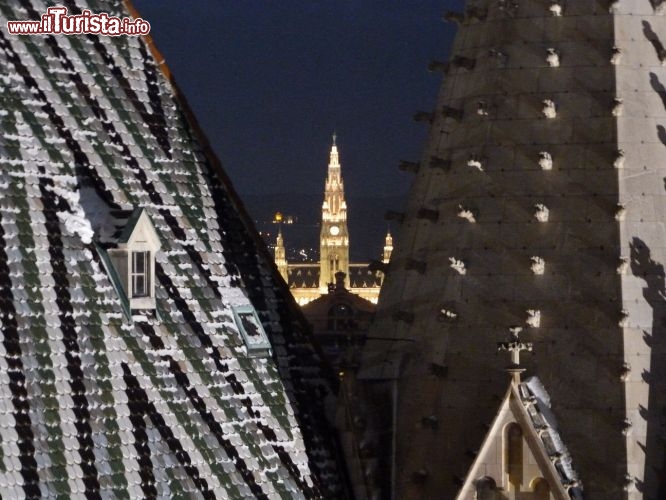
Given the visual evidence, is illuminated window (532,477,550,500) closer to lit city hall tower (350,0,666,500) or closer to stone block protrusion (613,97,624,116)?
lit city hall tower (350,0,666,500)

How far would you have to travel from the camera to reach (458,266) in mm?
39000

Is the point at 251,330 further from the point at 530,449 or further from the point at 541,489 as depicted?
the point at 541,489

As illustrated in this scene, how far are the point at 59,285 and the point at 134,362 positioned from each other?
4.70 ft

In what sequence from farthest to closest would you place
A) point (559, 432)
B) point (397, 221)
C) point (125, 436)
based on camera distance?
point (397, 221) < point (559, 432) < point (125, 436)

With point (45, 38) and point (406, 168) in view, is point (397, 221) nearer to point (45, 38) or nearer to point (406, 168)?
point (406, 168)

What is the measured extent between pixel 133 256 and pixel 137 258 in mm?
163

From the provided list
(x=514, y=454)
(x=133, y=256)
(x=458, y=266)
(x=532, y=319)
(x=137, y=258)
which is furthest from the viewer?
(x=458, y=266)

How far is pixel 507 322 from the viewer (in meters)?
38.5

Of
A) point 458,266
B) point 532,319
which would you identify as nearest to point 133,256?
point 458,266

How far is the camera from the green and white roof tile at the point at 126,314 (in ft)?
113

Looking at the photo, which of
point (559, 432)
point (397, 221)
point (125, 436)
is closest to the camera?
point (125, 436)

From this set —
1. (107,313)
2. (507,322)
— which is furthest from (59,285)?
(507,322)

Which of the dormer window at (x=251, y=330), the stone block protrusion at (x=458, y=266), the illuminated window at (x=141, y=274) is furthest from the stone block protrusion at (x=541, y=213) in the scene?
the illuminated window at (x=141, y=274)

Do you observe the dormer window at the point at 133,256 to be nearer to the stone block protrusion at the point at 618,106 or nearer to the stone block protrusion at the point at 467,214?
the stone block protrusion at the point at 467,214
